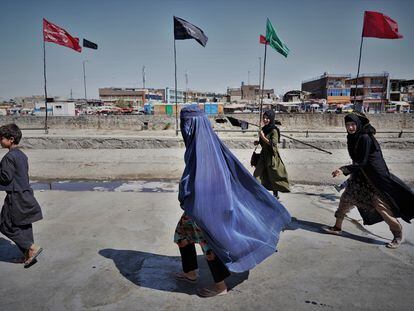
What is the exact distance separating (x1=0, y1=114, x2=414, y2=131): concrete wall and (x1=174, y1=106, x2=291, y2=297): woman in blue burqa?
27330 millimetres

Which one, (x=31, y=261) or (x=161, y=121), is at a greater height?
(x=31, y=261)

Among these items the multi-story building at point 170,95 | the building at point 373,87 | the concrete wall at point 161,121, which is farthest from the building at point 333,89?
the multi-story building at point 170,95

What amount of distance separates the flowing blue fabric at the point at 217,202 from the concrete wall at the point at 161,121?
2745 centimetres

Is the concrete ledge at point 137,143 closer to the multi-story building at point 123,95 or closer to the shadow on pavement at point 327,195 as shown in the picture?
the shadow on pavement at point 327,195

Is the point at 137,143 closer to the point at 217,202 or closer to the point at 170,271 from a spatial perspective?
the point at 170,271

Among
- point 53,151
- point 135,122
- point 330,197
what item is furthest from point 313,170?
point 135,122

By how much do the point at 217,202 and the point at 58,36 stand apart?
16451 mm

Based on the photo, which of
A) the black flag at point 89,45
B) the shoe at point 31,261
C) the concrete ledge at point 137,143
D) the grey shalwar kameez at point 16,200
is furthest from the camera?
the black flag at point 89,45

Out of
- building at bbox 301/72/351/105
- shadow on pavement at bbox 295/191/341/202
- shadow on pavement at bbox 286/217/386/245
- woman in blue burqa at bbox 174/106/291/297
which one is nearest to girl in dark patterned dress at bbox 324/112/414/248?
shadow on pavement at bbox 286/217/386/245

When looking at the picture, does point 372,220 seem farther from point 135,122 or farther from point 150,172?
point 135,122

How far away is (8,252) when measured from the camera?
3.53 meters

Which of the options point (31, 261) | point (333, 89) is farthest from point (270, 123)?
point (333, 89)

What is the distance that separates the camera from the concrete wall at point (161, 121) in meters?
30.7

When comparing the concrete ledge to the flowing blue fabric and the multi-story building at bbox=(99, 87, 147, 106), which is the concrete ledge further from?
the multi-story building at bbox=(99, 87, 147, 106)
